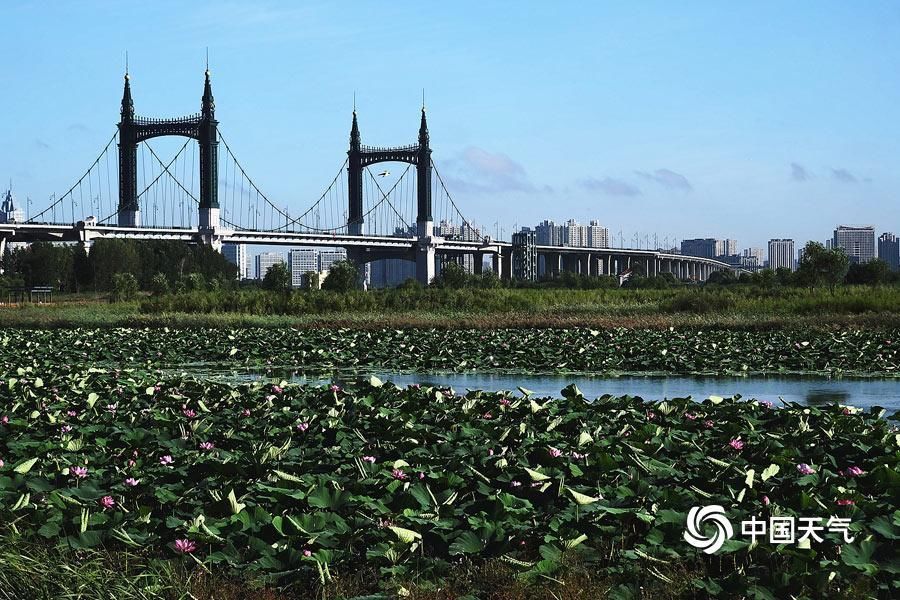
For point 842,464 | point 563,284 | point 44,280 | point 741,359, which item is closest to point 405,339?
point 741,359

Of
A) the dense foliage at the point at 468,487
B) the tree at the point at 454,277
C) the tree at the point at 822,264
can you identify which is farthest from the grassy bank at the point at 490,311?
the tree at the point at 454,277

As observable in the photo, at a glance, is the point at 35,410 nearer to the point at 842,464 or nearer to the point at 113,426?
the point at 113,426

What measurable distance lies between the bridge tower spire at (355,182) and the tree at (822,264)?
195 ft

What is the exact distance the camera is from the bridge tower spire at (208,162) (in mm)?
79375

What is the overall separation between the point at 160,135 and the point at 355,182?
19.7 metres

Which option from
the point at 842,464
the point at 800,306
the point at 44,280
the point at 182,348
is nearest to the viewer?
the point at 842,464

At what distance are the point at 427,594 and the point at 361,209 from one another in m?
93.2

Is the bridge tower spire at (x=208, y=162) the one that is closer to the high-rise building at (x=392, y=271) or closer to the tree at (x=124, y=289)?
the tree at (x=124, y=289)

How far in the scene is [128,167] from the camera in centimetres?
8200

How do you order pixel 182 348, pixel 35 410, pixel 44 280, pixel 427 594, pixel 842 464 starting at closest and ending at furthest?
pixel 427 594, pixel 842 464, pixel 35 410, pixel 182 348, pixel 44 280

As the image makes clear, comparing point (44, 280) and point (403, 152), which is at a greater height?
point (403, 152)

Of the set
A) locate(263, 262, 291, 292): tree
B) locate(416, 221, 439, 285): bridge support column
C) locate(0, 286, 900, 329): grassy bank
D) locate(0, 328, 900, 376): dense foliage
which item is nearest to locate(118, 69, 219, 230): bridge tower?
locate(416, 221, 439, 285): bridge support column

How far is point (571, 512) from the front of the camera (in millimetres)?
4637

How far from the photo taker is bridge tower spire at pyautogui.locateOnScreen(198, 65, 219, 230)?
260 ft
